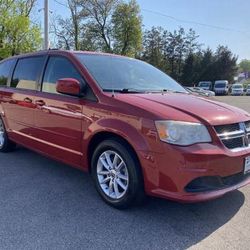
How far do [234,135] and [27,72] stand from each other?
132 inches

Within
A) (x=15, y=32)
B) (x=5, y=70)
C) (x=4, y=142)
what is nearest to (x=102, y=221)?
(x=4, y=142)

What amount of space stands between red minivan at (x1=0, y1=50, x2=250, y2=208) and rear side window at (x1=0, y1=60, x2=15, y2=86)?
3.22 feet

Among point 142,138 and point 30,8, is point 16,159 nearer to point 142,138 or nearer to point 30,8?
point 142,138

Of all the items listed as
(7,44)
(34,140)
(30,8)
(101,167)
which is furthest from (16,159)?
(30,8)

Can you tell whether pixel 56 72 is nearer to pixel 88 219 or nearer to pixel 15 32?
pixel 88 219

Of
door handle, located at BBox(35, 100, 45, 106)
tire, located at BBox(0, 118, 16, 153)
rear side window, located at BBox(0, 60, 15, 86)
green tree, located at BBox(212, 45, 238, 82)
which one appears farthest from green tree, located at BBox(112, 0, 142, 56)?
door handle, located at BBox(35, 100, 45, 106)

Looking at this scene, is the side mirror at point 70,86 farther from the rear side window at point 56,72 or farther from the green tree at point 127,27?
the green tree at point 127,27

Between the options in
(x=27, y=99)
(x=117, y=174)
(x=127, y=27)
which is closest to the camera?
(x=117, y=174)

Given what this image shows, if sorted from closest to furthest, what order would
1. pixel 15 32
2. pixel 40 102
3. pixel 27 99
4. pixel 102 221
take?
1. pixel 102 221
2. pixel 40 102
3. pixel 27 99
4. pixel 15 32

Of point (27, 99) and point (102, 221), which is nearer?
point (102, 221)

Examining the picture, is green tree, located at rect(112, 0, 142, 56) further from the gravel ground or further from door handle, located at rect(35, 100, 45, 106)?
the gravel ground

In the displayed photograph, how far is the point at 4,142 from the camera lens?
615cm

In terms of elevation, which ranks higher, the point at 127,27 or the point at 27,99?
the point at 127,27

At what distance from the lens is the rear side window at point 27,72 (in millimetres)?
5047
